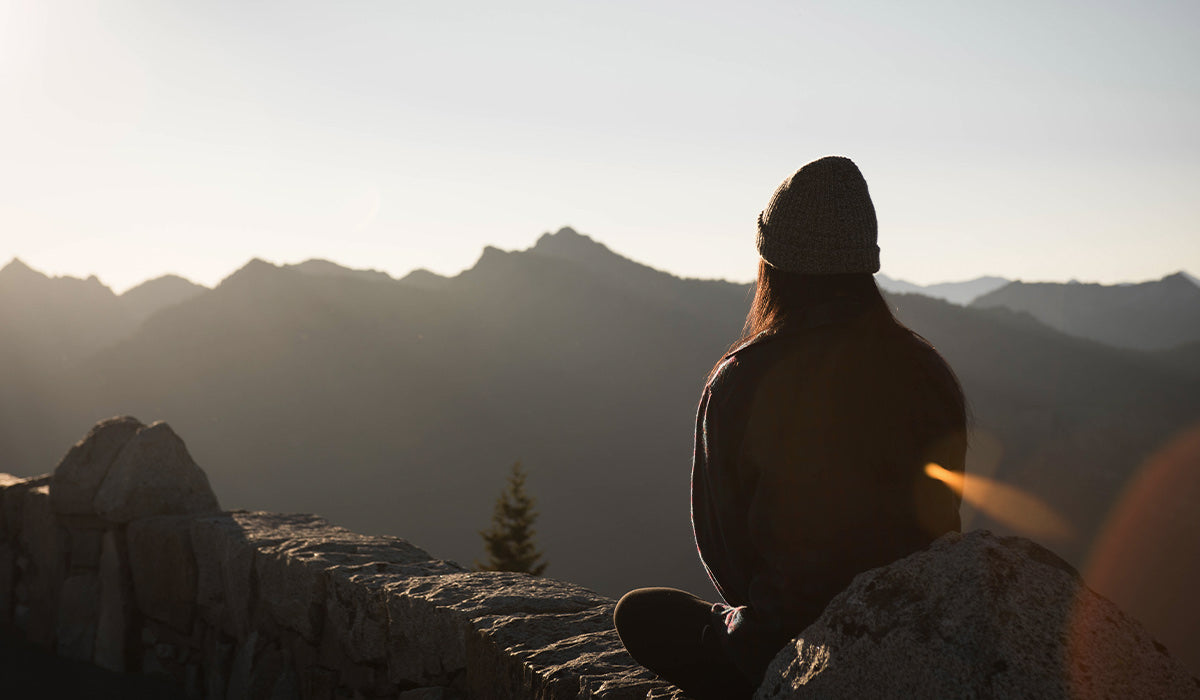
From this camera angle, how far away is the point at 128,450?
473 centimetres

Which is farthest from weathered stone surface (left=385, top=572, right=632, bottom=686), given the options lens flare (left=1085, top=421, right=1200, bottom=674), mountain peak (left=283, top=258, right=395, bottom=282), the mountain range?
mountain peak (left=283, top=258, right=395, bottom=282)

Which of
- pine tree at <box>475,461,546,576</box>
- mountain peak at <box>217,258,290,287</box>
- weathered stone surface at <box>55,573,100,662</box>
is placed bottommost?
pine tree at <box>475,461,546,576</box>

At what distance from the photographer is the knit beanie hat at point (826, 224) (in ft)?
5.58

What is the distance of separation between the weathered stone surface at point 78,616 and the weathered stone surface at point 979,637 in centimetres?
462

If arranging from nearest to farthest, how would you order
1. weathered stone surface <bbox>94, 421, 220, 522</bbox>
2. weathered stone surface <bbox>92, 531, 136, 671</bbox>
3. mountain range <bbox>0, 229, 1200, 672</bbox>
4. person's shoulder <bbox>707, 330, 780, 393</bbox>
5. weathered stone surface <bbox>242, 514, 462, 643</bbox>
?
person's shoulder <bbox>707, 330, 780, 393</bbox> → weathered stone surface <bbox>242, 514, 462, 643</bbox> → weathered stone surface <bbox>92, 531, 136, 671</bbox> → weathered stone surface <bbox>94, 421, 220, 522</bbox> → mountain range <bbox>0, 229, 1200, 672</bbox>

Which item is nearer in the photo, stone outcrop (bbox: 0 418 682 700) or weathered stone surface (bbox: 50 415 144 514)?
stone outcrop (bbox: 0 418 682 700)

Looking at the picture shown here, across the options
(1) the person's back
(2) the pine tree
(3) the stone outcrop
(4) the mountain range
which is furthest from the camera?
(4) the mountain range

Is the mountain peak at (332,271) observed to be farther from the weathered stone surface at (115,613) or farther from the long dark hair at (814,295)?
the long dark hair at (814,295)

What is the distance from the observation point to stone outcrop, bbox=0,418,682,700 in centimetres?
265

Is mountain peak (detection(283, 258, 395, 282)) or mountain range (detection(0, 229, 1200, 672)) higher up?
mountain peak (detection(283, 258, 395, 282))

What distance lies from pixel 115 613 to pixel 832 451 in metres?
4.52

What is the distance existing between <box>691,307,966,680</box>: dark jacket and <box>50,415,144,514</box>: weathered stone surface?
15.0ft

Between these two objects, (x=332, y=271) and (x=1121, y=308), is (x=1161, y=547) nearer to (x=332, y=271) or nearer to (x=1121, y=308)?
(x=332, y=271)

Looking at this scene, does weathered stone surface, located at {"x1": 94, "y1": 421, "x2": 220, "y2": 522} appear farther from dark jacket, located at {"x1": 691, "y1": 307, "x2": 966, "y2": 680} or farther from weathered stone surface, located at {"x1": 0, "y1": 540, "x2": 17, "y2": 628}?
dark jacket, located at {"x1": 691, "y1": 307, "x2": 966, "y2": 680}
